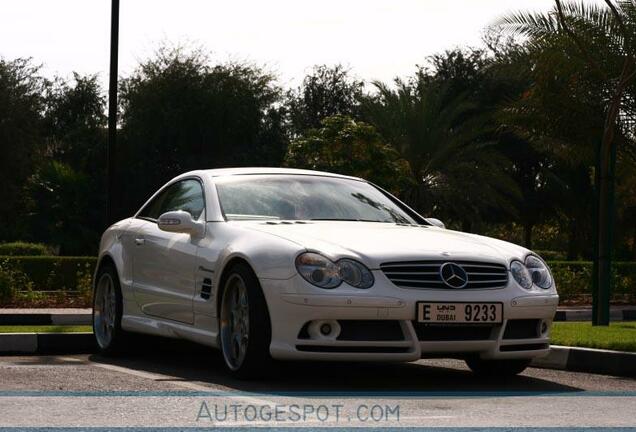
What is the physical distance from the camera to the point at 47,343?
439 inches

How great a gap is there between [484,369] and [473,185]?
1212 inches

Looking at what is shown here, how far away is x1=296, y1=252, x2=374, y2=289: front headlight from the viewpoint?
7.88 metres

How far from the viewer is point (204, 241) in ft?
29.5

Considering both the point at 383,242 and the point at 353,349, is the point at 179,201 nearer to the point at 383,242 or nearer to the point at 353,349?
the point at 383,242

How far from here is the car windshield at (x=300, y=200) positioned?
9219 mm

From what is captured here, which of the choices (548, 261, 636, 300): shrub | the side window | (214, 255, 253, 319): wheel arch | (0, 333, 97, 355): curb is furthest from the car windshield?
(548, 261, 636, 300): shrub

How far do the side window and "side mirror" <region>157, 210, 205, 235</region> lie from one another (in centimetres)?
29

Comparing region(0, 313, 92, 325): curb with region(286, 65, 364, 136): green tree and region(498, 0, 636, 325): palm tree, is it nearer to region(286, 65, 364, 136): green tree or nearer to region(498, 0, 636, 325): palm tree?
region(498, 0, 636, 325): palm tree

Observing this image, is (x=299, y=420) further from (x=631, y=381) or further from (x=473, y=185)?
(x=473, y=185)

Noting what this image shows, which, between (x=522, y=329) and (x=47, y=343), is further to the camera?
(x=47, y=343)

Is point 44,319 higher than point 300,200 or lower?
lower

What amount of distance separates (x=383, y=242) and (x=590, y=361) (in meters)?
2.40

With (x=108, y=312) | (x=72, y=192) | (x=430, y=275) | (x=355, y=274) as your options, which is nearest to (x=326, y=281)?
(x=355, y=274)

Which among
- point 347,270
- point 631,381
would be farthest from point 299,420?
point 631,381
